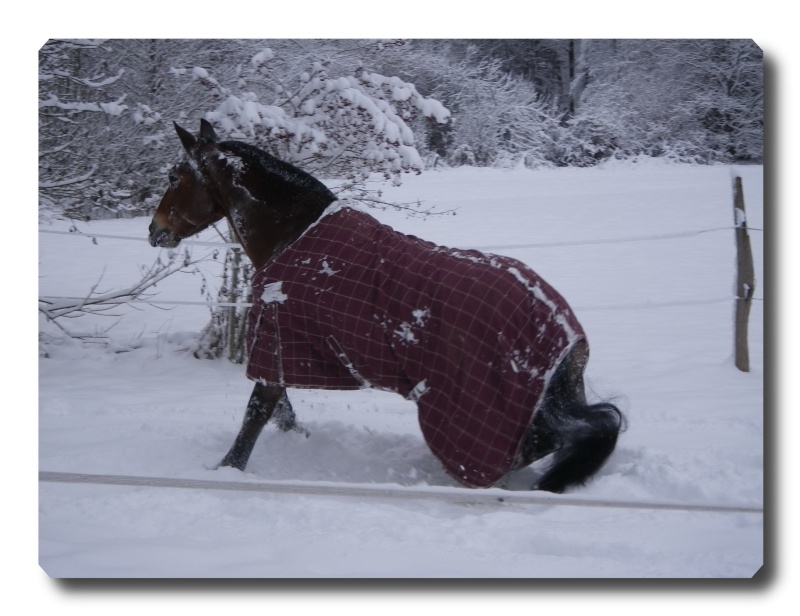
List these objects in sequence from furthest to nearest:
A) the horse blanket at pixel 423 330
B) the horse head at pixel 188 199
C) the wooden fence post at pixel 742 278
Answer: the horse head at pixel 188 199 < the wooden fence post at pixel 742 278 < the horse blanket at pixel 423 330

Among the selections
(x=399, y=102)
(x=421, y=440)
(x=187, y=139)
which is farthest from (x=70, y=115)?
(x=421, y=440)

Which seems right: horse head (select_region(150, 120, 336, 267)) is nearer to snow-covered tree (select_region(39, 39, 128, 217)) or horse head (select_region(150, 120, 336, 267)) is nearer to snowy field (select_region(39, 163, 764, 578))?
snowy field (select_region(39, 163, 764, 578))

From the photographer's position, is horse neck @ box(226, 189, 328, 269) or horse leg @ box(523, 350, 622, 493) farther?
horse neck @ box(226, 189, 328, 269)

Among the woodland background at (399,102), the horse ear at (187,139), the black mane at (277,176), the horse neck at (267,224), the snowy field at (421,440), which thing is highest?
the woodland background at (399,102)

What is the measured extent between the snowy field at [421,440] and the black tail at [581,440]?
8cm

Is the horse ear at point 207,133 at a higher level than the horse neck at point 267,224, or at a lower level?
higher

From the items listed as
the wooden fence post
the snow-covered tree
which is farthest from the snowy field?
the snow-covered tree

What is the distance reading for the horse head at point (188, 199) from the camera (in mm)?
2326

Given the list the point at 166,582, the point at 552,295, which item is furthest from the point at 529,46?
the point at 166,582

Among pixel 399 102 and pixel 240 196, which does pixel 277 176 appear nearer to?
pixel 240 196

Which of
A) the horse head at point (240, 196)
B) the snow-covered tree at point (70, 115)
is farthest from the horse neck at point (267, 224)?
the snow-covered tree at point (70, 115)

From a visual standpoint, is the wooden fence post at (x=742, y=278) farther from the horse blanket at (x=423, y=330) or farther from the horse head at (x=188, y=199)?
the horse head at (x=188, y=199)

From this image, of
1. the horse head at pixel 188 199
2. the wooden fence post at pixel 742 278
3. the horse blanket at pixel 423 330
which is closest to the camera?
the horse blanket at pixel 423 330

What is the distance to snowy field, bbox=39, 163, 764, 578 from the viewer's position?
197cm
